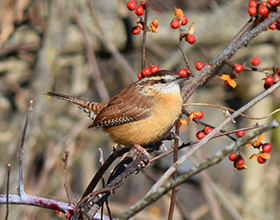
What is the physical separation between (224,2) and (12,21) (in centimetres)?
327

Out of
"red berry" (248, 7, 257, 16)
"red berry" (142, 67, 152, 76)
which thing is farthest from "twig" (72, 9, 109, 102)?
"red berry" (248, 7, 257, 16)

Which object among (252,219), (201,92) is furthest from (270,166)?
(201,92)

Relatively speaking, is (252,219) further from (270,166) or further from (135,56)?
(135,56)

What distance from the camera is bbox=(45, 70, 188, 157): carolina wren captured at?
119 inches

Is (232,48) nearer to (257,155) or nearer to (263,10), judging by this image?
(263,10)

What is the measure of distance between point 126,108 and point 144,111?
212 millimetres

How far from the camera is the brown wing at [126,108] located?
3.25m

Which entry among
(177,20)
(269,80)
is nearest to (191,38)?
(177,20)

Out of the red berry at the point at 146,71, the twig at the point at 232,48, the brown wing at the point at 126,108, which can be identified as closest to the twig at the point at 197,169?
the twig at the point at 232,48

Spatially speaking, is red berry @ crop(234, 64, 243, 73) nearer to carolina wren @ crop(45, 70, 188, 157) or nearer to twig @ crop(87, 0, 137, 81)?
carolina wren @ crop(45, 70, 188, 157)

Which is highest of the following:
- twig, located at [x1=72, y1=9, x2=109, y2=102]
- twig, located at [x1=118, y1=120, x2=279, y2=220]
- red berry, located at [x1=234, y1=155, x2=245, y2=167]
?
twig, located at [x1=72, y1=9, x2=109, y2=102]

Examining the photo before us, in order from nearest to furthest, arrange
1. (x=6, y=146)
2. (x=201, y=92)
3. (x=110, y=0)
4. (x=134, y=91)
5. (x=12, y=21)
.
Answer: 1. (x=134, y=91)
2. (x=12, y=21)
3. (x=6, y=146)
4. (x=201, y=92)
5. (x=110, y=0)

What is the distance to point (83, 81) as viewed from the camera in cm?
596

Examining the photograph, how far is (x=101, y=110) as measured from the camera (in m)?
3.63
